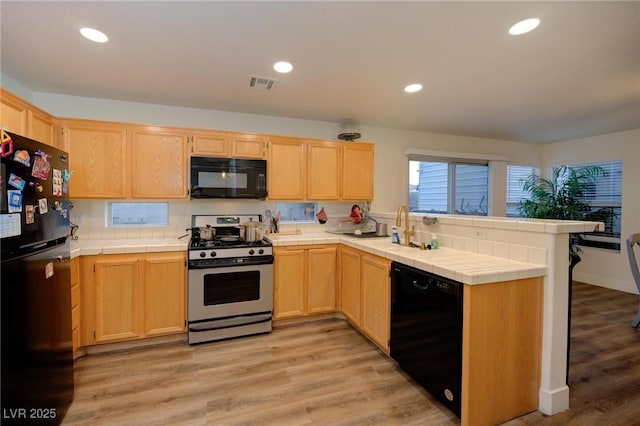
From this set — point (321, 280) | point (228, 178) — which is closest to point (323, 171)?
point (228, 178)

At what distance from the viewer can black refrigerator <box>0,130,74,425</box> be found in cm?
137

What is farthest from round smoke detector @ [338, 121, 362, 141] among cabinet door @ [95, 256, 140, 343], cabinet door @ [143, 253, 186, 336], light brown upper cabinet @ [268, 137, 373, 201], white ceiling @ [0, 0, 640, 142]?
cabinet door @ [95, 256, 140, 343]

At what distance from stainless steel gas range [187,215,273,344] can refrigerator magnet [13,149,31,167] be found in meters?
1.43

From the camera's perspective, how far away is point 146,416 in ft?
6.30

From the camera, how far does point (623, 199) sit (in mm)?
4570

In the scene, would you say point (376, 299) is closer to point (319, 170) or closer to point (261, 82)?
point (319, 170)

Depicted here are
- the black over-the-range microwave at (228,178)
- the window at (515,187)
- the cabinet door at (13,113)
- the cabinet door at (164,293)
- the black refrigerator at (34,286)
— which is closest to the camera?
the black refrigerator at (34,286)

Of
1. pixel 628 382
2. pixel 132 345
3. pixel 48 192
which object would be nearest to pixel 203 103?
pixel 48 192

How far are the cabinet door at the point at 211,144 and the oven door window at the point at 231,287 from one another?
1294 mm

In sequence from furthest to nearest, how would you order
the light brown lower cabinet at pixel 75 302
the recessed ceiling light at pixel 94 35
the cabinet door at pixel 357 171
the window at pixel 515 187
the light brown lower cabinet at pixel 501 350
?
the window at pixel 515 187 < the cabinet door at pixel 357 171 < the light brown lower cabinet at pixel 75 302 < the recessed ceiling light at pixel 94 35 < the light brown lower cabinet at pixel 501 350

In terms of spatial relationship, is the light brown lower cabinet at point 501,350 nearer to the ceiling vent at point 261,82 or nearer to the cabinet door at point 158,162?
the ceiling vent at point 261,82

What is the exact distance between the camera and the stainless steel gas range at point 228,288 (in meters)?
2.83

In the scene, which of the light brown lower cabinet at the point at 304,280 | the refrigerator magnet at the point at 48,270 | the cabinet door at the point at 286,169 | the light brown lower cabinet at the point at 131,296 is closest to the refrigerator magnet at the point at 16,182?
→ the refrigerator magnet at the point at 48,270

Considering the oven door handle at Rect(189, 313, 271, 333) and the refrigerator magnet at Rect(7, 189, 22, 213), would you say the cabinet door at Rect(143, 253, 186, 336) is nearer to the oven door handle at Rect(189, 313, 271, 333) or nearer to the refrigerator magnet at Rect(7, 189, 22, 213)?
the oven door handle at Rect(189, 313, 271, 333)
